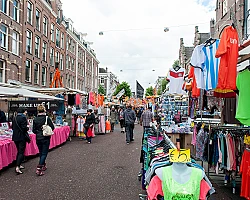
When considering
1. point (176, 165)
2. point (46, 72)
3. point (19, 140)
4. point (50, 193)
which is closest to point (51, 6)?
point (46, 72)

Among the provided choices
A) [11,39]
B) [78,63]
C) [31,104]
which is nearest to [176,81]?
[31,104]

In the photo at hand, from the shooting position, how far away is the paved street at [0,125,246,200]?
4.90 metres

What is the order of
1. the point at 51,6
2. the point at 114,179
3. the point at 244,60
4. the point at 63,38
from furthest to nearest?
the point at 63,38
the point at 51,6
the point at 114,179
the point at 244,60

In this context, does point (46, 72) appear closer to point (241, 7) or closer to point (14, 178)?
point (241, 7)

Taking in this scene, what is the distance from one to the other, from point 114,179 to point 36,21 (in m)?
23.3

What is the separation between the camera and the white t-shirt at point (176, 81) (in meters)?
8.57

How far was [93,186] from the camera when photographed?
5422 millimetres

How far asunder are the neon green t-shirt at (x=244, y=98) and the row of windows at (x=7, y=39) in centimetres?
1858

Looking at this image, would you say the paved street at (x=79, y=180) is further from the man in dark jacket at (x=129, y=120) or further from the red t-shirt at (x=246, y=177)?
the man in dark jacket at (x=129, y=120)

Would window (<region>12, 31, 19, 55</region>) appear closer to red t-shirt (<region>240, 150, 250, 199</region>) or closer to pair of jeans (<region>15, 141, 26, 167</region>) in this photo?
pair of jeans (<region>15, 141, 26, 167</region>)

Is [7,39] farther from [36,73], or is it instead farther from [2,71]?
[36,73]

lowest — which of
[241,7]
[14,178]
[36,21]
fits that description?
[14,178]

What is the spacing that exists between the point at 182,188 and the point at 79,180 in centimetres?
380

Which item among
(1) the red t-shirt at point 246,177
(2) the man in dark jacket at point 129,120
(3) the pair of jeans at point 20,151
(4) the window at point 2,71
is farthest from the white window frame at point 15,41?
(1) the red t-shirt at point 246,177
